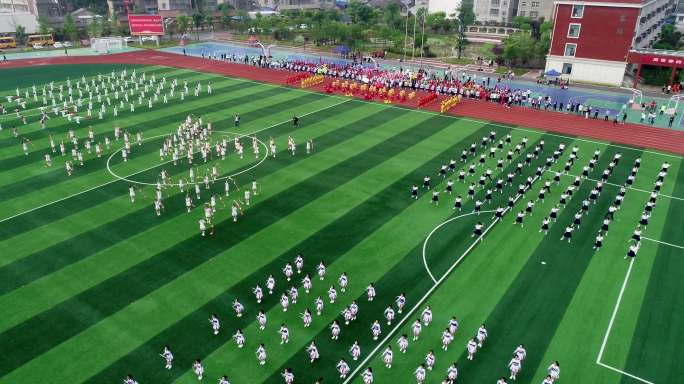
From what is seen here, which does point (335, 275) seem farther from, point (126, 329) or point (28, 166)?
point (28, 166)

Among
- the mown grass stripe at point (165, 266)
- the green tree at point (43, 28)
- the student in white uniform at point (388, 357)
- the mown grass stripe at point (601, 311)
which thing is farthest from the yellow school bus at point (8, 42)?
the mown grass stripe at point (601, 311)

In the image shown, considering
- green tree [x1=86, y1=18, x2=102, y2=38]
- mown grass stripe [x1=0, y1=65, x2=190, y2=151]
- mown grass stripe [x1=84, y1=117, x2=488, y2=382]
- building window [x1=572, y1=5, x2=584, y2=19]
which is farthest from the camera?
green tree [x1=86, y1=18, x2=102, y2=38]

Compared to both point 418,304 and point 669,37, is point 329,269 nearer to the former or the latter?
point 418,304

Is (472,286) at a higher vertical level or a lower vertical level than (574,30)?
lower

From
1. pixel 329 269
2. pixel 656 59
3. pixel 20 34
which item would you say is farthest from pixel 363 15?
pixel 329 269

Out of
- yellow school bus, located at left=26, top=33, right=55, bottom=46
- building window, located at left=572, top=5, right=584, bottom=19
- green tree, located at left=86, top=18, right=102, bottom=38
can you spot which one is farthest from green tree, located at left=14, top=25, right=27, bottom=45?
building window, located at left=572, top=5, right=584, bottom=19

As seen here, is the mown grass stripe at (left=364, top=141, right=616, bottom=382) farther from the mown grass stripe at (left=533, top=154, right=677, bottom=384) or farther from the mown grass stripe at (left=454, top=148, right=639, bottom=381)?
the mown grass stripe at (left=533, top=154, right=677, bottom=384)
